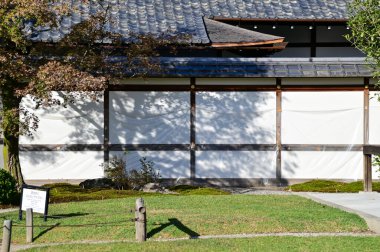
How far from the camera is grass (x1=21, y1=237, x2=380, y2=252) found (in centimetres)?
1209

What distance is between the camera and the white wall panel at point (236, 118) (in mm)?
21672

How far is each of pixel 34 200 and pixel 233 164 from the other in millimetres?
8328

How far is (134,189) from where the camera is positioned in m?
20.5

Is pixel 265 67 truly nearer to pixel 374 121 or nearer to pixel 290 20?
pixel 374 121

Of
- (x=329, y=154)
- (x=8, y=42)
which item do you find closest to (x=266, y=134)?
(x=329, y=154)

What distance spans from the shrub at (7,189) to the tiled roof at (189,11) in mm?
7287

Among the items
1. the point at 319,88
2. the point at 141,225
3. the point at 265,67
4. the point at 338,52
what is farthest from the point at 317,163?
the point at 141,225

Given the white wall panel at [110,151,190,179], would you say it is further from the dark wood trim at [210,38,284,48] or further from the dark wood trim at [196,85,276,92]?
the dark wood trim at [210,38,284,48]

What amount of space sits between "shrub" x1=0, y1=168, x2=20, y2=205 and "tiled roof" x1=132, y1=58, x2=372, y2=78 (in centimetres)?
562

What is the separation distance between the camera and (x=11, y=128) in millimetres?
17844

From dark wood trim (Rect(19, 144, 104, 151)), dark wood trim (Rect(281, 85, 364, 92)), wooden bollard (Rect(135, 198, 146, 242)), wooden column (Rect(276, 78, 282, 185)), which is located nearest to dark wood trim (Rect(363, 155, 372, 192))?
wooden column (Rect(276, 78, 282, 185))

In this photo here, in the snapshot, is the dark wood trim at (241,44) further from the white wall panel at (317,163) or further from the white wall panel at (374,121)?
the white wall panel at (317,163)

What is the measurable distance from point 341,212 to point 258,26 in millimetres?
11285

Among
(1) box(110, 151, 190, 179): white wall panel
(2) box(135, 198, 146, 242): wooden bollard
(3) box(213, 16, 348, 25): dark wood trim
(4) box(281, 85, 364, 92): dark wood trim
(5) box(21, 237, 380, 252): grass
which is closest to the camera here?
(5) box(21, 237, 380, 252): grass
